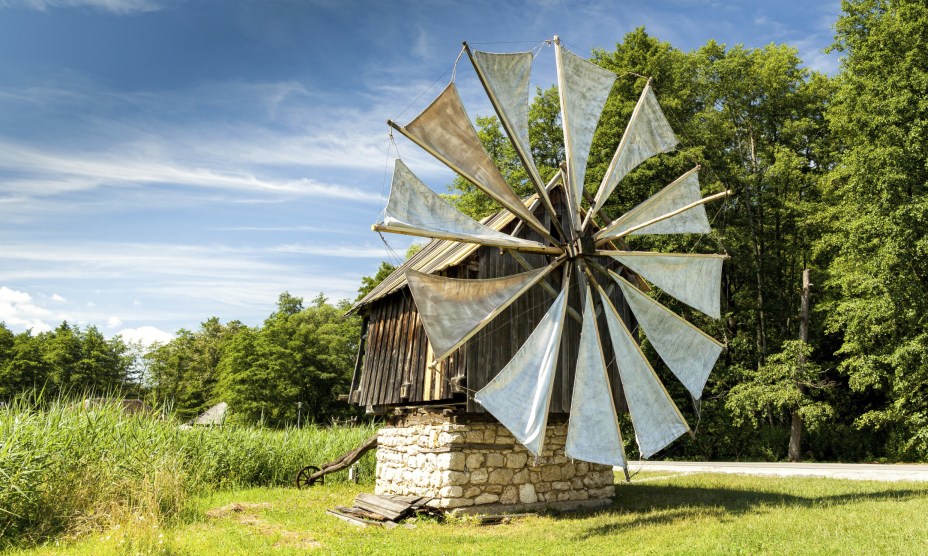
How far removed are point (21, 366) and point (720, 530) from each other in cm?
6108

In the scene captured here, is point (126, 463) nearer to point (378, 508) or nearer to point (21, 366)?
point (378, 508)

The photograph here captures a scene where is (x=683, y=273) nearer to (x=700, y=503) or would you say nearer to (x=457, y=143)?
(x=700, y=503)

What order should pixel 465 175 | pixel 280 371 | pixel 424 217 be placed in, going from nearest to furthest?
pixel 424 217
pixel 465 175
pixel 280 371

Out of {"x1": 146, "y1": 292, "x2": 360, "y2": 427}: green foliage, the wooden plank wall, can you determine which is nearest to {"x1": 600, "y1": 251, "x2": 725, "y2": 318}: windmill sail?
the wooden plank wall

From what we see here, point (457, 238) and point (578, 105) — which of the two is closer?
point (457, 238)

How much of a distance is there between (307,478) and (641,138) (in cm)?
1252

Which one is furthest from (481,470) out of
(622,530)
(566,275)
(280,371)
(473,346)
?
(280,371)

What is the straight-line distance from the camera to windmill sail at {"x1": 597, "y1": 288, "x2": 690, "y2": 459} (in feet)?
36.4

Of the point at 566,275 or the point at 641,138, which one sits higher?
the point at 641,138

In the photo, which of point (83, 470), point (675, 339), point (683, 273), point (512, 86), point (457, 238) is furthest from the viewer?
point (683, 273)

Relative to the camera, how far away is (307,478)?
57.0 ft

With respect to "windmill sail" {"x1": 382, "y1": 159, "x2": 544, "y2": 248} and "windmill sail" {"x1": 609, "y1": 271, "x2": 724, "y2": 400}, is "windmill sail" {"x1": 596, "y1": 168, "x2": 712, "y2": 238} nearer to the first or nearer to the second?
"windmill sail" {"x1": 609, "y1": 271, "x2": 724, "y2": 400}

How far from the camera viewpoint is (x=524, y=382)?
1035 centimetres

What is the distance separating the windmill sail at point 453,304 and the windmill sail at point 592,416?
1705mm
